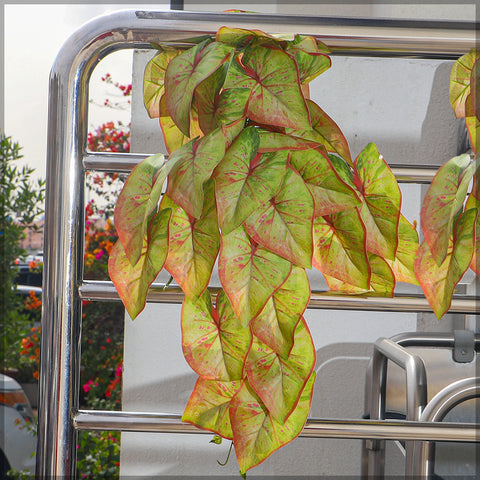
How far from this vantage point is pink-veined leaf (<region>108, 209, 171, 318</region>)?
371 mm

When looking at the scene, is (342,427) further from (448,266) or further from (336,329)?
(336,329)

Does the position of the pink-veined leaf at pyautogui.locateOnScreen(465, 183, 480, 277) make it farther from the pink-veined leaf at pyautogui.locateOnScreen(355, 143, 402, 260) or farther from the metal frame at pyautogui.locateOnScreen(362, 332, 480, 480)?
the metal frame at pyautogui.locateOnScreen(362, 332, 480, 480)

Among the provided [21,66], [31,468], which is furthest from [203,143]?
[31,468]

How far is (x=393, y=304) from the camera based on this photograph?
18.3 inches

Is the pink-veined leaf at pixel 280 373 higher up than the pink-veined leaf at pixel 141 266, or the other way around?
the pink-veined leaf at pixel 141 266

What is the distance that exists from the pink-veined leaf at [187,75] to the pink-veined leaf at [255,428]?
0.67 ft

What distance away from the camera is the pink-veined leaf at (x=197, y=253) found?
1.24 feet

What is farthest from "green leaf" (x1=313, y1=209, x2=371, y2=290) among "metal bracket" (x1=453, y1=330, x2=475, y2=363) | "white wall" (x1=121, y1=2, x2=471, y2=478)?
"white wall" (x1=121, y1=2, x2=471, y2=478)

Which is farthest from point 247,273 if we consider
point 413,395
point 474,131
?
point 413,395

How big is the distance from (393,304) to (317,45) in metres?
0.24

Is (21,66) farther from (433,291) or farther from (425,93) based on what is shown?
(433,291)

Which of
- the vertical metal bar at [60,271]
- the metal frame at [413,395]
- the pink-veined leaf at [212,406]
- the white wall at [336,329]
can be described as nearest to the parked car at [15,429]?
the white wall at [336,329]

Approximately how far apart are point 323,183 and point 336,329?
2.19 ft

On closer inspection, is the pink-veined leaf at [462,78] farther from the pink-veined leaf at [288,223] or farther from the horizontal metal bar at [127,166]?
the pink-veined leaf at [288,223]
